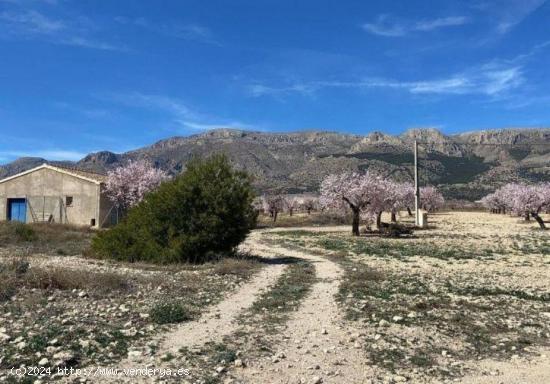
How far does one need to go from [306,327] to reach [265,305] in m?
2.28

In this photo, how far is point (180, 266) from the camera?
19.5 m

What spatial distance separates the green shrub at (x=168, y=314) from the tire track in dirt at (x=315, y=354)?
2194 millimetres

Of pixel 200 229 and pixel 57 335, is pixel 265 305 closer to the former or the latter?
pixel 57 335

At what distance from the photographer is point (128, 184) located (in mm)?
48875

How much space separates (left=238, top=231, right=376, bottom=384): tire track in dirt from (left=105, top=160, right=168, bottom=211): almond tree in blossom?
3794 cm

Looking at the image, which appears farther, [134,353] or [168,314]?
[168,314]

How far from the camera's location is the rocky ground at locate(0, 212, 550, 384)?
25.4 feet

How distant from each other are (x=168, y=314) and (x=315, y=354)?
11.2ft

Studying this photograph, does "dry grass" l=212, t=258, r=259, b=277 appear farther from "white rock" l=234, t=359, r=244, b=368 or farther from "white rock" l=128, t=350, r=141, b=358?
"white rock" l=234, t=359, r=244, b=368

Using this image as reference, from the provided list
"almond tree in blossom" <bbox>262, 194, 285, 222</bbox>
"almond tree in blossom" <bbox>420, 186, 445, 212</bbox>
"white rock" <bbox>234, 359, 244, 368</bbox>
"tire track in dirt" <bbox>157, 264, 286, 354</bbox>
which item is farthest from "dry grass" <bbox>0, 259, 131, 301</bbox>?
"almond tree in blossom" <bbox>420, 186, 445, 212</bbox>

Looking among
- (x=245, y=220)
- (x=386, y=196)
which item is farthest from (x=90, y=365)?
(x=386, y=196)

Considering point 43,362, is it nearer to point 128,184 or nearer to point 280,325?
point 280,325

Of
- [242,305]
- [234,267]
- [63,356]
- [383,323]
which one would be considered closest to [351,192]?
[234,267]

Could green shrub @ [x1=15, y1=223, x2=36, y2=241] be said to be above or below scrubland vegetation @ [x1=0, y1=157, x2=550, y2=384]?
above
